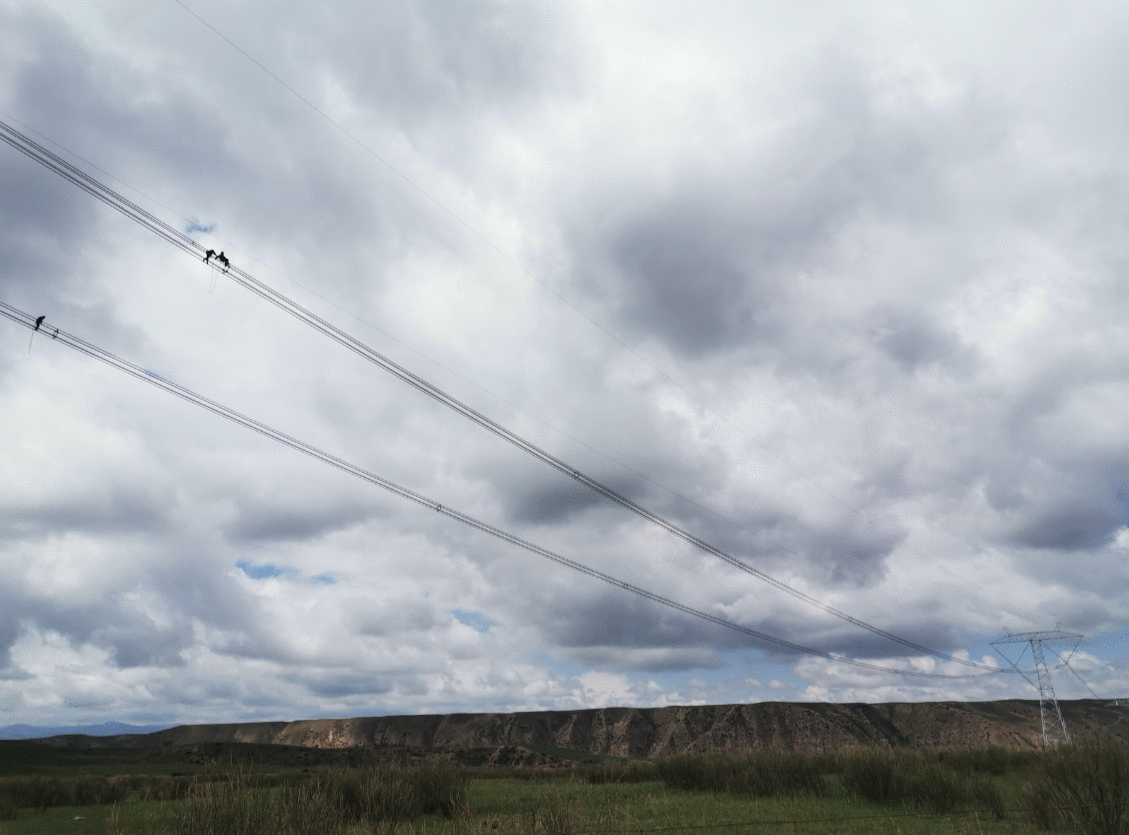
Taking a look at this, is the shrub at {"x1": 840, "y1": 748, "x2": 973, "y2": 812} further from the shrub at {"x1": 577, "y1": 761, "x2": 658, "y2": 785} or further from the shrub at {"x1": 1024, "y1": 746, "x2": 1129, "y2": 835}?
the shrub at {"x1": 577, "y1": 761, "x2": 658, "y2": 785}

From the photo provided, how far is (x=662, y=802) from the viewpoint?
123 feet

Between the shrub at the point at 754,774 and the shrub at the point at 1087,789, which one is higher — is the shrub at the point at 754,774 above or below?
below

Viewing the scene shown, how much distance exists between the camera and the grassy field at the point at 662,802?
1791 cm

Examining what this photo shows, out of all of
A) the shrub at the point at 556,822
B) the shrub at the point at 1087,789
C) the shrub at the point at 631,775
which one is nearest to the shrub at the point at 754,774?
the shrub at the point at 631,775

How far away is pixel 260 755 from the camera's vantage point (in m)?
135

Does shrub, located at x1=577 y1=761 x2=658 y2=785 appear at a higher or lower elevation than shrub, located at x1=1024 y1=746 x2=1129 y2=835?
lower

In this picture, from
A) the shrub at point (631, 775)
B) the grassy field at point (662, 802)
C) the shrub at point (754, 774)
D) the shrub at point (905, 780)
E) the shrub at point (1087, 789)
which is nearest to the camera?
the grassy field at point (662, 802)

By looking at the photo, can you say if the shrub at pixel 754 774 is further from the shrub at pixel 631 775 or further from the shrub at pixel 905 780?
the shrub at pixel 631 775

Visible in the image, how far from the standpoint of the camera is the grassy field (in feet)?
58.7

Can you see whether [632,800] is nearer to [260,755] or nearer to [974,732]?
[260,755]

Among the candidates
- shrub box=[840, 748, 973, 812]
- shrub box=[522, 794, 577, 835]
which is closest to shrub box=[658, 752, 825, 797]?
shrub box=[840, 748, 973, 812]

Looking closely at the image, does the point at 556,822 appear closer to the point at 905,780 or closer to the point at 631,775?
the point at 905,780

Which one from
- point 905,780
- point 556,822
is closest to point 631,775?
point 905,780

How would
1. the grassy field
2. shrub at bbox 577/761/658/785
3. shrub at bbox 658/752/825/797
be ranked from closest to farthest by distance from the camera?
the grassy field
shrub at bbox 658/752/825/797
shrub at bbox 577/761/658/785
